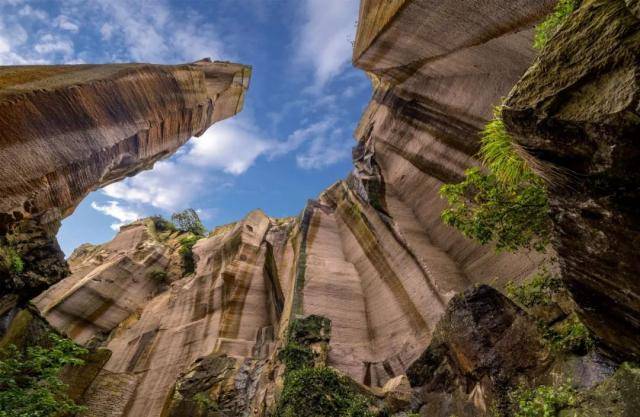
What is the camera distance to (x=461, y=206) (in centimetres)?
795

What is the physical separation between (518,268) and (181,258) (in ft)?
95.7

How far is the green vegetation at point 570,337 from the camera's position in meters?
5.86

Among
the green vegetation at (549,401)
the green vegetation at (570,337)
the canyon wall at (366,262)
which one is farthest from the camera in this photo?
the canyon wall at (366,262)

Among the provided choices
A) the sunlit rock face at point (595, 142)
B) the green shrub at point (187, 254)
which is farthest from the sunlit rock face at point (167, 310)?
the sunlit rock face at point (595, 142)

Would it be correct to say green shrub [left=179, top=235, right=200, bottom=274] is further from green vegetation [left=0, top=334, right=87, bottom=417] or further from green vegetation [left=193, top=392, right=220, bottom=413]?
green vegetation [left=0, top=334, right=87, bottom=417]

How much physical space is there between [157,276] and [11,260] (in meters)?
20.4

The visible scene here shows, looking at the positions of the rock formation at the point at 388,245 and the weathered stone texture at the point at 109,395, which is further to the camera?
the weathered stone texture at the point at 109,395

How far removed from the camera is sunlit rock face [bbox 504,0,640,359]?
3.43m

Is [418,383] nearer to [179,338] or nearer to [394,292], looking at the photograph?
[394,292]

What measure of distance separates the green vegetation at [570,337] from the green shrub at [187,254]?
28381 mm

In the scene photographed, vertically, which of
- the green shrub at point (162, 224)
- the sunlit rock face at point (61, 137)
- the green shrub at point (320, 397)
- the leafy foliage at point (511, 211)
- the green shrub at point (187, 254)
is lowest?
the green shrub at point (320, 397)

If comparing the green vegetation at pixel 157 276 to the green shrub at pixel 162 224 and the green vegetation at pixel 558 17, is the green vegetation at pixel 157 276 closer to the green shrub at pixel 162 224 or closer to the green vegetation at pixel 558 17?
the green shrub at pixel 162 224

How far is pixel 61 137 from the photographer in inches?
452

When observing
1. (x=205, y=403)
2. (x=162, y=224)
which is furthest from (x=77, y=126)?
(x=162, y=224)
